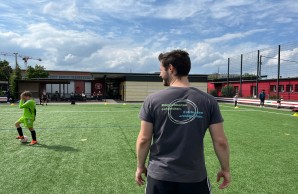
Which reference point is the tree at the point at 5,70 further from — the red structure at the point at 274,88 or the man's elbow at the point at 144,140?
the man's elbow at the point at 144,140

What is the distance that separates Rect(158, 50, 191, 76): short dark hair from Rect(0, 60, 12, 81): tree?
216 feet

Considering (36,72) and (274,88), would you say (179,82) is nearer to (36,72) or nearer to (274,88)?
(274,88)

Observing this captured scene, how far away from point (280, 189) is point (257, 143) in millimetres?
4422

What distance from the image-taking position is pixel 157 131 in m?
2.68

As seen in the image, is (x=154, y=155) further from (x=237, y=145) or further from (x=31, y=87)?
(x=31, y=87)

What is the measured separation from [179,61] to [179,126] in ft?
1.84

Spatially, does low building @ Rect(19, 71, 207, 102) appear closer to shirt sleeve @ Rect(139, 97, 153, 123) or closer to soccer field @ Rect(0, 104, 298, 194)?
soccer field @ Rect(0, 104, 298, 194)

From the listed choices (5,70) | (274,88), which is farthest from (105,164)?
(5,70)

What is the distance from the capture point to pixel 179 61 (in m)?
2.64

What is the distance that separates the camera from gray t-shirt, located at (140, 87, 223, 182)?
257cm

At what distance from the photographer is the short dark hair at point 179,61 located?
2.64m

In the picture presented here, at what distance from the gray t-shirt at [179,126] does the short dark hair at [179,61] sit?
0.55 ft

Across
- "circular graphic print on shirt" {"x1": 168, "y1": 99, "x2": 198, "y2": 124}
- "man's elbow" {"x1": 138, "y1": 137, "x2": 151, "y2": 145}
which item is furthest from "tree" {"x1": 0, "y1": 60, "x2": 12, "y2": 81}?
"circular graphic print on shirt" {"x1": 168, "y1": 99, "x2": 198, "y2": 124}

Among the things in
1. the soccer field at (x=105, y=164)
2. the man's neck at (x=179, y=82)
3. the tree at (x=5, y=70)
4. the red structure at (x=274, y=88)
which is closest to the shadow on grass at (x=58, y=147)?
the soccer field at (x=105, y=164)
